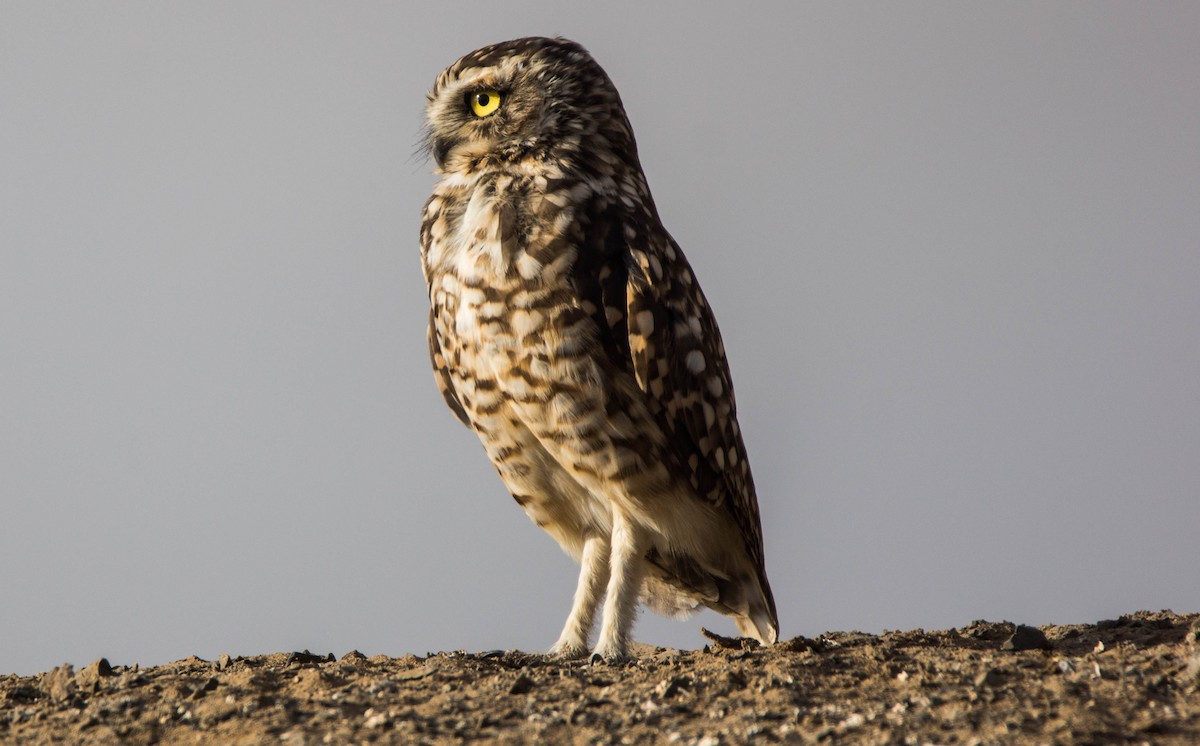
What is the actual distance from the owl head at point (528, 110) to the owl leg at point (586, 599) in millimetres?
1463

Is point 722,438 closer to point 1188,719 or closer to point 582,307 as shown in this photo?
point 582,307

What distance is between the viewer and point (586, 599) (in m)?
4.72

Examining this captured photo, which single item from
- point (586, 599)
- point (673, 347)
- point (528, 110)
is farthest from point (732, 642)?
point (528, 110)

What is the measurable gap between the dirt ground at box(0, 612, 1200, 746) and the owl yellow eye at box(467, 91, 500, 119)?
205 cm

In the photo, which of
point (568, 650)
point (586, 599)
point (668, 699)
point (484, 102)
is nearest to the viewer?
point (668, 699)

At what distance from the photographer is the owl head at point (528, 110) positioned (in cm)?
471

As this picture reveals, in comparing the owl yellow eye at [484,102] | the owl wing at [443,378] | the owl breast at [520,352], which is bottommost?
the owl breast at [520,352]

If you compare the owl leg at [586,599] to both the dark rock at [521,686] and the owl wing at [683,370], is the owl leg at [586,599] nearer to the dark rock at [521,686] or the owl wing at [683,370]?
the owl wing at [683,370]

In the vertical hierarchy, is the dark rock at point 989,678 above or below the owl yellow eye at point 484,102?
below

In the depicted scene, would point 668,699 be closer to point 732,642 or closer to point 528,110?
point 732,642

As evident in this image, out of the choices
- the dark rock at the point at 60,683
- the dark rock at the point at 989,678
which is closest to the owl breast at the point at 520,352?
the dark rock at the point at 989,678

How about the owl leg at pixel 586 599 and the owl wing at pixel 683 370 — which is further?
the owl leg at pixel 586 599

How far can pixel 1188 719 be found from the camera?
3.12 m

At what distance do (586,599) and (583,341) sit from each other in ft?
3.52
